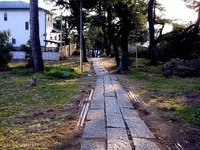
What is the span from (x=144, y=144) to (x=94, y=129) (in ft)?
4.13

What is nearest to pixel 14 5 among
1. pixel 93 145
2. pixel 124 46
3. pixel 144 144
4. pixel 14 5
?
pixel 14 5

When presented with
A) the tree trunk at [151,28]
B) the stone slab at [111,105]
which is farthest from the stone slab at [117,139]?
the tree trunk at [151,28]

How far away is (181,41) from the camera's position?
2869 cm

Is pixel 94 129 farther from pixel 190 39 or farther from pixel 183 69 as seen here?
pixel 190 39

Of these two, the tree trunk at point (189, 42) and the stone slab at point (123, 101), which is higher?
the tree trunk at point (189, 42)

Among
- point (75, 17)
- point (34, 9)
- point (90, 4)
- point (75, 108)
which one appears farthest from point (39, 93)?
point (75, 17)

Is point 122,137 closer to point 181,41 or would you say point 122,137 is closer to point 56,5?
point 181,41

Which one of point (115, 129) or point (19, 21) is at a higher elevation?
point (19, 21)

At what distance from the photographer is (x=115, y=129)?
6297 mm

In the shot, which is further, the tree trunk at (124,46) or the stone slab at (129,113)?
the tree trunk at (124,46)

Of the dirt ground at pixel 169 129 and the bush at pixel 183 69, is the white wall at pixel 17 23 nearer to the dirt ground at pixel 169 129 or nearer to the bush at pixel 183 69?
the bush at pixel 183 69

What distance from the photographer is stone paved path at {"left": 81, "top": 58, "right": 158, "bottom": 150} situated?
17.6 ft

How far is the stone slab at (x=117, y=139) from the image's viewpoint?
5.25 m

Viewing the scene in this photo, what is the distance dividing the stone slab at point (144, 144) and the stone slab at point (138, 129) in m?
0.25
